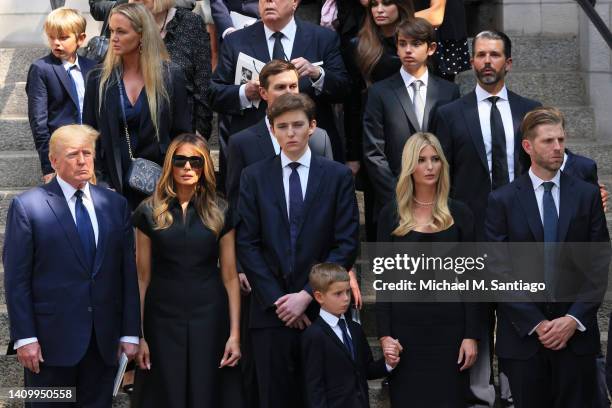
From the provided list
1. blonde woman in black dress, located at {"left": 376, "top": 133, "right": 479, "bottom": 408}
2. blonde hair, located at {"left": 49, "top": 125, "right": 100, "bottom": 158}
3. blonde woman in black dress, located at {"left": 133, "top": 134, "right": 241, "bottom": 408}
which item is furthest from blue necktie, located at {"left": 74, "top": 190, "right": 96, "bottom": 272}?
blonde woman in black dress, located at {"left": 376, "top": 133, "right": 479, "bottom": 408}

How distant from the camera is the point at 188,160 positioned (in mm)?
6555

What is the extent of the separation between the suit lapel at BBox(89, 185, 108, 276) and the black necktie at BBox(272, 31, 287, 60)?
1.66 metres

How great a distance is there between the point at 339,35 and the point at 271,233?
6.99 ft

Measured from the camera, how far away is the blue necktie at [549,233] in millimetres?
6316

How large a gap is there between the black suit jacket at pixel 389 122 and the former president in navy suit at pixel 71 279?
157cm

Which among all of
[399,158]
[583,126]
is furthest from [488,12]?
[399,158]

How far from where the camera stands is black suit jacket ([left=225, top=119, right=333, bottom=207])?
6.87m

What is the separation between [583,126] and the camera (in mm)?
9156

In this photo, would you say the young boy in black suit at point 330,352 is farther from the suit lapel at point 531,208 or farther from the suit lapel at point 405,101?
the suit lapel at point 405,101

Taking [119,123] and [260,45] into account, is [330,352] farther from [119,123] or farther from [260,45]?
[260,45]

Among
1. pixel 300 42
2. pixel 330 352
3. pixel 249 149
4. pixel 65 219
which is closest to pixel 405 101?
pixel 300 42

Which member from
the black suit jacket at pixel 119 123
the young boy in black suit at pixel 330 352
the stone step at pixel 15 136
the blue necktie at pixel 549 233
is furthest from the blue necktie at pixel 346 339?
the stone step at pixel 15 136

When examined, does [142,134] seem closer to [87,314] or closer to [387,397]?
[87,314]

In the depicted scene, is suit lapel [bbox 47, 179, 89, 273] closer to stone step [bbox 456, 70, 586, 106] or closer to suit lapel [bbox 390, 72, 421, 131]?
suit lapel [bbox 390, 72, 421, 131]
